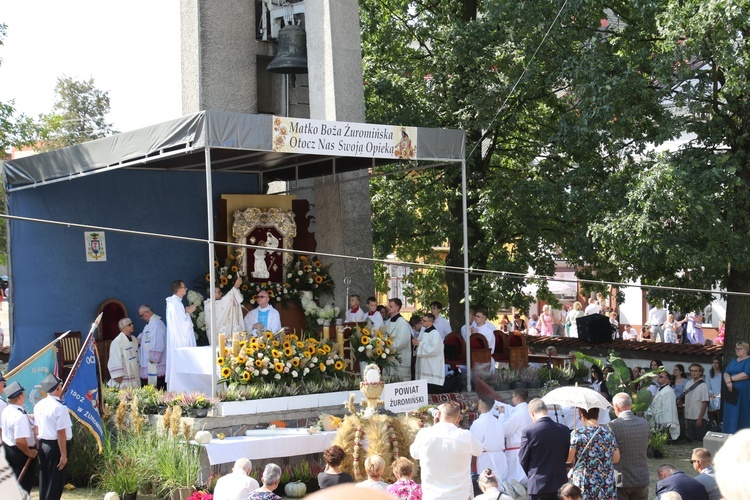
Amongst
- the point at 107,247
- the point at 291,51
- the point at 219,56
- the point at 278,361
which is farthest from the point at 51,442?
the point at 219,56

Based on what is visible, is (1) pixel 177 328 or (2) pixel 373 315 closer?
(1) pixel 177 328

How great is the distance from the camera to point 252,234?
17.1 meters

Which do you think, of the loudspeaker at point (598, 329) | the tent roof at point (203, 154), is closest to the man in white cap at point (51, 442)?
the tent roof at point (203, 154)

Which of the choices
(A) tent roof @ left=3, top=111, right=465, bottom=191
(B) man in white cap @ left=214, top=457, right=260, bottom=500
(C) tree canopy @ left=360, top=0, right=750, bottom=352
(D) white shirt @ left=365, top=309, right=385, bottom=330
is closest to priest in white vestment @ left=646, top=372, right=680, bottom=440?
(C) tree canopy @ left=360, top=0, right=750, bottom=352

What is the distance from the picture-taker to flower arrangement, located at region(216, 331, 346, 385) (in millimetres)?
13125

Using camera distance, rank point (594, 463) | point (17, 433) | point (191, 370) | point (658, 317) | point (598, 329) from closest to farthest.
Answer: point (594, 463)
point (17, 433)
point (191, 370)
point (598, 329)
point (658, 317)

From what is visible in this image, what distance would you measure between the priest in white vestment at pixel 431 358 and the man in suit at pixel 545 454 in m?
5.62

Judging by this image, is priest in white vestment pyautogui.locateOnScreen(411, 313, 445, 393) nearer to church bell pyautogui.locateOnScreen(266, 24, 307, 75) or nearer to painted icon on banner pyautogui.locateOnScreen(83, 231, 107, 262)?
church bell pyautogui.locateOnScreen(266, 24, 307, 75)

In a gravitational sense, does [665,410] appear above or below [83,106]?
below

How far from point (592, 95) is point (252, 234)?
19.1ft

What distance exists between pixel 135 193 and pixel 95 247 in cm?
110

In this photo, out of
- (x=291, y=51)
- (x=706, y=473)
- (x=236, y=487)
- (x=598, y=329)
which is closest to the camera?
(x=706, y=473)

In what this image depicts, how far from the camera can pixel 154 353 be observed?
15.4 m

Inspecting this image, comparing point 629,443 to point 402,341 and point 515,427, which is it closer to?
point 515,427
